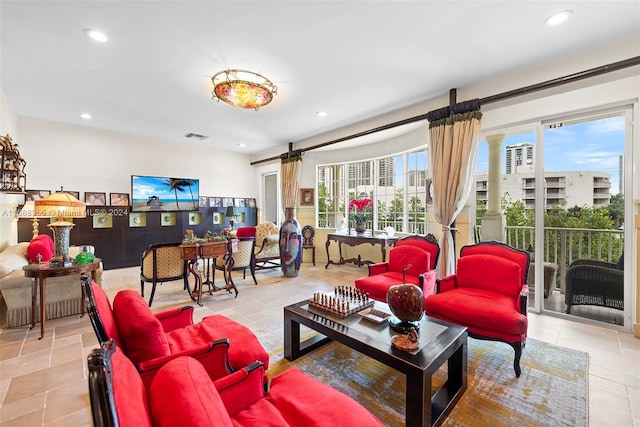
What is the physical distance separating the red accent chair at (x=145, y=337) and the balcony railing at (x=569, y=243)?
A: 3650 millimetres

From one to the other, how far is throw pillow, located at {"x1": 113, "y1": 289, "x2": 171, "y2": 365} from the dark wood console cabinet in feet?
17.6

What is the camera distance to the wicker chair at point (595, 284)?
296 centimetres

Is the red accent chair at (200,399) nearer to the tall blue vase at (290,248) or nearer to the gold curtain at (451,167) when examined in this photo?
the gold curtain at (451,167)

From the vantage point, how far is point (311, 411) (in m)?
1.16

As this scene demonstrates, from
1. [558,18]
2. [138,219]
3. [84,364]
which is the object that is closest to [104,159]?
[138,219]

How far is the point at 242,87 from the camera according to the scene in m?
3.29

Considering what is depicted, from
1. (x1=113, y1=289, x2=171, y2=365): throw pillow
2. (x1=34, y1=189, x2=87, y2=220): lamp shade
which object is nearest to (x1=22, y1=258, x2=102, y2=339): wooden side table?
(x1=34, y1=189, x2=87, y2=220): lamp shade

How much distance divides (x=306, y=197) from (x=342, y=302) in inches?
188

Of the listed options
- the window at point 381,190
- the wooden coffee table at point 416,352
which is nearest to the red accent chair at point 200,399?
the wooden coffee table at point 416,352

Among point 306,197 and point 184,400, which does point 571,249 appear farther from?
point 306,197

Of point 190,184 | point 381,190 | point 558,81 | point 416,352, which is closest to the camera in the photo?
point 416,352

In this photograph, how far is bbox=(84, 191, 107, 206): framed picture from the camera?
5.54m

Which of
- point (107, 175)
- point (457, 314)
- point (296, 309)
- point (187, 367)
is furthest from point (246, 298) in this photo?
point (107, 175)

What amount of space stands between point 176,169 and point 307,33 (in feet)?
17.6
